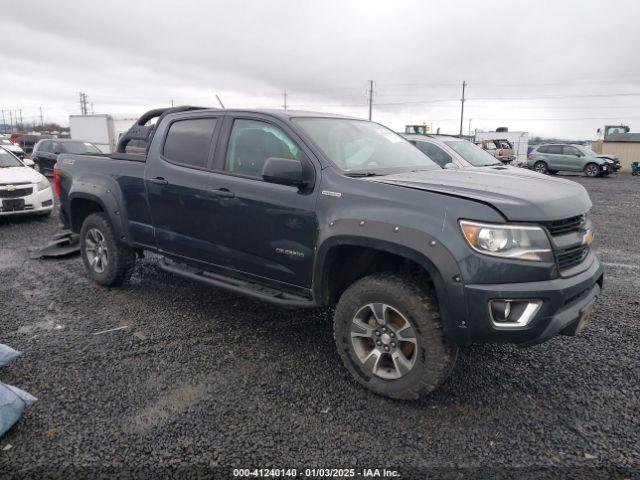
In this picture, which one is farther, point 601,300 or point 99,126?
point 99,126

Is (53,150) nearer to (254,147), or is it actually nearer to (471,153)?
(471,153)

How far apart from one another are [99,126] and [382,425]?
31531 millimetres

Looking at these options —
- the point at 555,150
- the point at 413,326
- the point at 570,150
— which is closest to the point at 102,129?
the point at 555,150

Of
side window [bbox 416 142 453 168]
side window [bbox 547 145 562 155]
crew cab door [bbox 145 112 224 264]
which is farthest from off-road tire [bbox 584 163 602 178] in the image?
crew cab door [bbox 145 112 224 264]

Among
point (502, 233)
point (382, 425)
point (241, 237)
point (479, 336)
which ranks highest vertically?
point (502, 233)

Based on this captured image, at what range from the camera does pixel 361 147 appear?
3898mm

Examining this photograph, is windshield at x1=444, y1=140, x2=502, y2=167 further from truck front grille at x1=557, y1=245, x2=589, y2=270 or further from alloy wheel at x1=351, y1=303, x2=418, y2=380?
alloy wheel at x1=351, y1=303, x2=418, y2=380

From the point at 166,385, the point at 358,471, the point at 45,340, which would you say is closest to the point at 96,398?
the point at 166,385

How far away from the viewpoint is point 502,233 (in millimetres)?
2672

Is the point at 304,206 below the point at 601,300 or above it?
above

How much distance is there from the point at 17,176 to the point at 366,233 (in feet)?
28.9

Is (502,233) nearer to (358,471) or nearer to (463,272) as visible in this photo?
(463,272)

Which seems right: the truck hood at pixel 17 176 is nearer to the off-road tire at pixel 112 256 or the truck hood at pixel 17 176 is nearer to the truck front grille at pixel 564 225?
the off-road tire at pixel 112 256

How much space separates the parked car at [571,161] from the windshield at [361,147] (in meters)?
23.5
